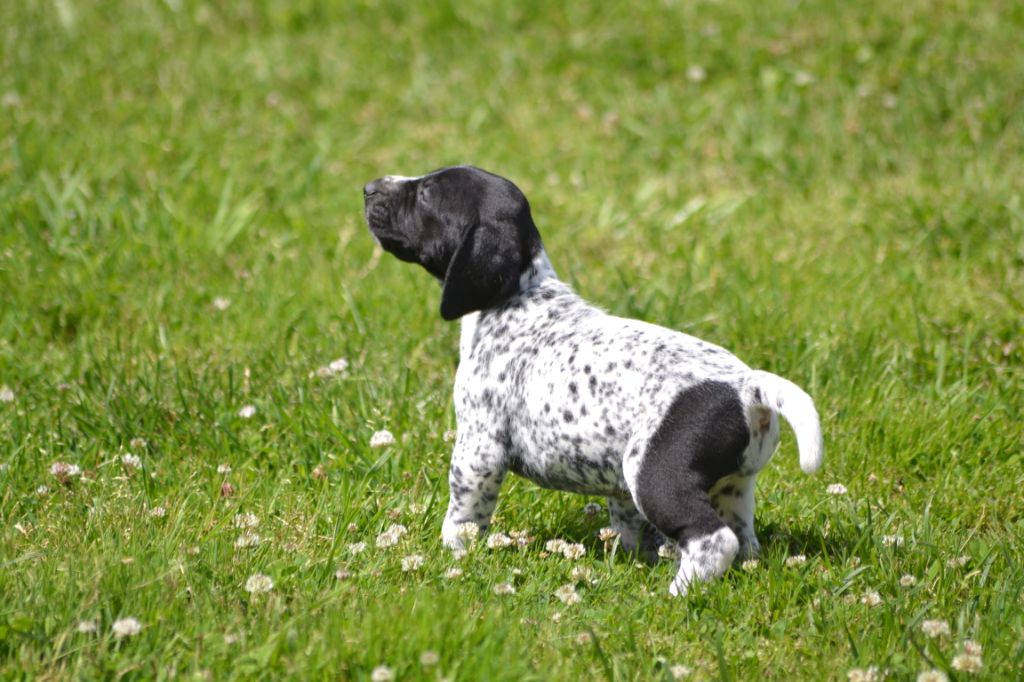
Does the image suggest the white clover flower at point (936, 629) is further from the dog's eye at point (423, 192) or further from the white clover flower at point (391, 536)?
the dog's eye at point (423, 192)

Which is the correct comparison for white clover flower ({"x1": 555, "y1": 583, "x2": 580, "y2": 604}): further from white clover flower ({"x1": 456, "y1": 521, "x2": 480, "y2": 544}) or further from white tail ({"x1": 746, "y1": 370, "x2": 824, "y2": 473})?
white tail ({"x1": 746, "y1": 370, "x2": 824, "y2": 473})

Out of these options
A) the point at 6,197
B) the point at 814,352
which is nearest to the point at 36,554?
the point at 814,352

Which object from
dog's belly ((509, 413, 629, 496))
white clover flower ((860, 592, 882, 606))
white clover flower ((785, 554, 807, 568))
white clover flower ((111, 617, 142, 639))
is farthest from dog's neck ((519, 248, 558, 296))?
white clover flower ((111, 617, 142, 639))

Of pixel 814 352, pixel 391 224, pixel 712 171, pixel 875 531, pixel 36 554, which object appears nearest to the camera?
pixel 36 554

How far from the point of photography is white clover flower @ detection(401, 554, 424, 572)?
3986 millimetres

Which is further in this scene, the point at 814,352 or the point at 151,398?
the point at 814,352

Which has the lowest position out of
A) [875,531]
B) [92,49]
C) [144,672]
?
[875,531]

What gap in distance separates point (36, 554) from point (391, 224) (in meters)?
1.82

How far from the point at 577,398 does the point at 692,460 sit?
0.52 meters

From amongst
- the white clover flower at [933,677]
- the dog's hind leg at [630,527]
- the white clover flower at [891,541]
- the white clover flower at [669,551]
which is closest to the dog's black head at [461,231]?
the dog's hind leg at [630,527]

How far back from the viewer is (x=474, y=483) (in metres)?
4.39

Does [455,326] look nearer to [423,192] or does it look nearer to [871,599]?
[423,192]

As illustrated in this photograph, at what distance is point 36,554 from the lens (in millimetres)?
3768

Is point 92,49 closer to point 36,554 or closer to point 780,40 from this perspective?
point 780,40
